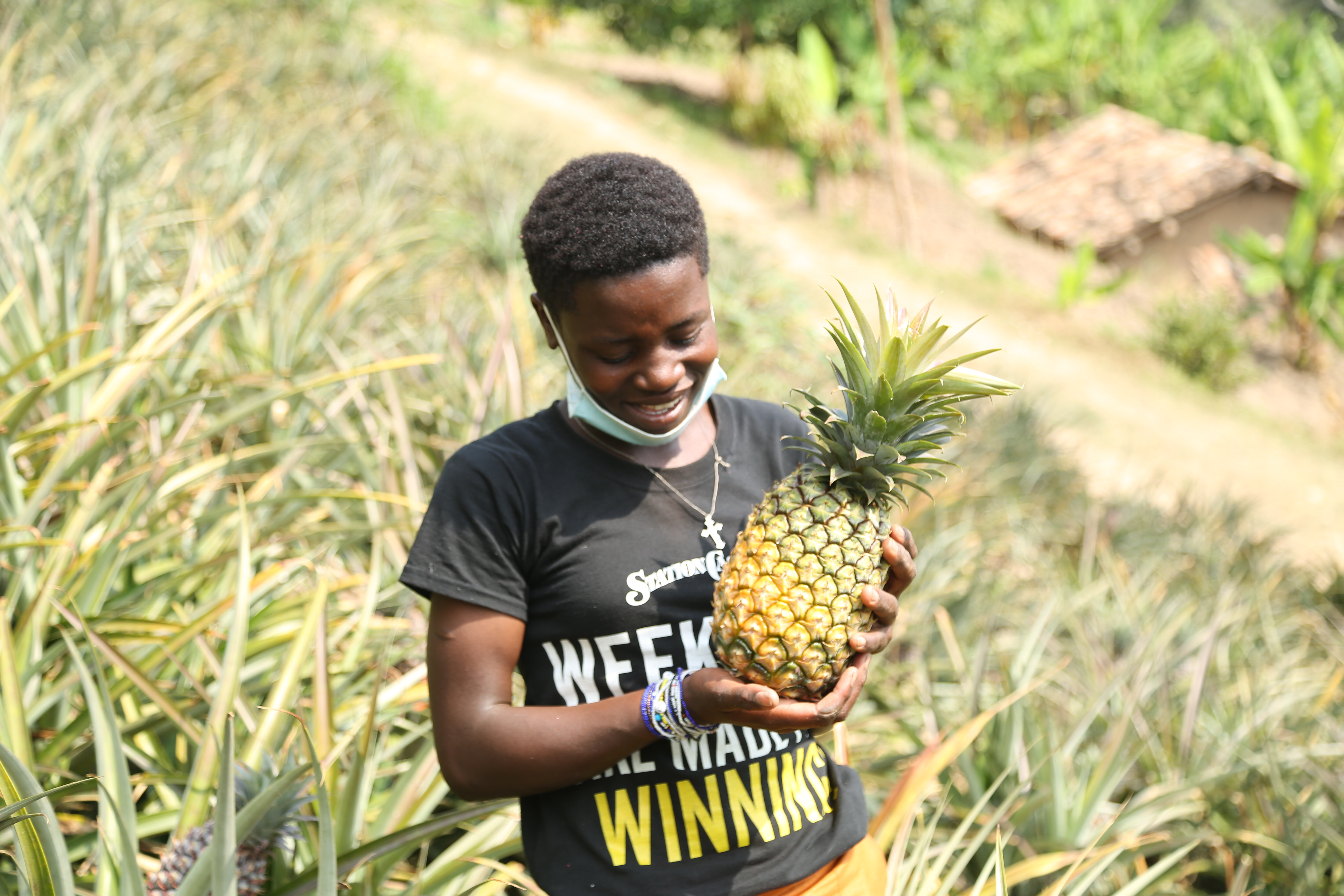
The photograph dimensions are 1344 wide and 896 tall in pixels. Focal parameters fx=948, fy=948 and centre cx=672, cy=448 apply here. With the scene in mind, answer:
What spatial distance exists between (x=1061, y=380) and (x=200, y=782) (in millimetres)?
12242

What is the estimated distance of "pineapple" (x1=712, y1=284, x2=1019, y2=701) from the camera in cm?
151

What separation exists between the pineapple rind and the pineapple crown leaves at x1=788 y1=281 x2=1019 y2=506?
2.9 inches

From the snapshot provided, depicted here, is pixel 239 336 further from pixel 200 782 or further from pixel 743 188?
pixel 743 188

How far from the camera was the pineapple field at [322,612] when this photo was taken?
195cm

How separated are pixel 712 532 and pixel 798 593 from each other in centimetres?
26

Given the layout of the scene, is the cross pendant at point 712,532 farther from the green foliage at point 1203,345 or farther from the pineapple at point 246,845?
the green foliage at point 1203,345

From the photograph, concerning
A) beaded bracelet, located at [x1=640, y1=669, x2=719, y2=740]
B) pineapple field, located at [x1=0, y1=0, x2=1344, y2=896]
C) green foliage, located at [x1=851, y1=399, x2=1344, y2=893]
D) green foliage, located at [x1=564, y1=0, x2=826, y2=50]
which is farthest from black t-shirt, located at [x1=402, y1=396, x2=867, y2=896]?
green foliage, located at [x1=564, y1=0, x2=826, y2=50]

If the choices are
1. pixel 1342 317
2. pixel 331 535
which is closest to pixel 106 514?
pixel 331 535

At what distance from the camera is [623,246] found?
1.52m

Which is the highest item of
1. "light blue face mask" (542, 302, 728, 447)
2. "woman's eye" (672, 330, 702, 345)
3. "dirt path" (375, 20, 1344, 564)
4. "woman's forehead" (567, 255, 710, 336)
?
"woman's forehead" (567, 255, 710, 336)

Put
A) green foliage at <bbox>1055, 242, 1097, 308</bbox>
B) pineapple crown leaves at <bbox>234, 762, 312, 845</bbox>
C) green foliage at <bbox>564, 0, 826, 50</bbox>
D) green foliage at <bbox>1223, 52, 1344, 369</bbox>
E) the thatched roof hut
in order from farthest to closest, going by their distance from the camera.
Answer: green foliage at <bbox>564, 0, 826, 50</bbox> < the thatched roof hut < green foliage at <bbox>1223, 52, 1344, 369</bbox> < green foliage at <bbox>1055, 242, 1097, 308</bbox> < pineapple crown leaves at <bbox>234, 762, 312, 845</bbox>

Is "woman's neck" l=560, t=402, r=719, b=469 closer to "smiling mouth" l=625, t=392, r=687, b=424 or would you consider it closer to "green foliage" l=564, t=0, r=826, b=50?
"smiling mouth" l=625, t=392, r=687, b=424

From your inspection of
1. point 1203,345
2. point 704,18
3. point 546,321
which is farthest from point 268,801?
point 704,18

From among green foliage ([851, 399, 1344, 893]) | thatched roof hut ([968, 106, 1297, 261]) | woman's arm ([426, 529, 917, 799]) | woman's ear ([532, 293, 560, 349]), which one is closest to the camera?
woman's arm ([426, 529, 917, 799])
